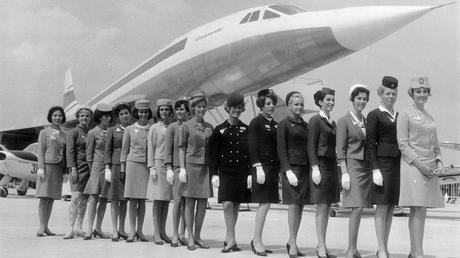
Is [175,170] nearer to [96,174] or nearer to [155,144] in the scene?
[155,144]

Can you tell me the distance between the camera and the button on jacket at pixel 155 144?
20.7 feet

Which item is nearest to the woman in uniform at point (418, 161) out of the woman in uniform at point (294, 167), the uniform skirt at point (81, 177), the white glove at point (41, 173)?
the woman in uniform at point (294, 167)

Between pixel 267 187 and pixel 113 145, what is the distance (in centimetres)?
231

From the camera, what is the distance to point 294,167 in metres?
5.26

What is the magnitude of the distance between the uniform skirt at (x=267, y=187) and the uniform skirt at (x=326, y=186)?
44 cm

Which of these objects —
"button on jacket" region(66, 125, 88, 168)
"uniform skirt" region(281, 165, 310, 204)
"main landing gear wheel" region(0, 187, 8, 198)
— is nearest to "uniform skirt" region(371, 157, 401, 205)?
"uniform skirt" region(281, 165, 310, 204)

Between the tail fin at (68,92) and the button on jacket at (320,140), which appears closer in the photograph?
the button on jacket at (320,140)

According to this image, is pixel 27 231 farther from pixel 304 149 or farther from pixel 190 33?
pixel 190 33

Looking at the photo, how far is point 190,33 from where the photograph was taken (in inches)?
517

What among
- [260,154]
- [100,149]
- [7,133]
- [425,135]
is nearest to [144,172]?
[100,149]

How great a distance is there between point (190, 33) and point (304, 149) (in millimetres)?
8399

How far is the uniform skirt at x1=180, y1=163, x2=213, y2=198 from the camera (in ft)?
19.1

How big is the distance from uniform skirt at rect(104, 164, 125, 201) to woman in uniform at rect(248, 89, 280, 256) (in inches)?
77.7

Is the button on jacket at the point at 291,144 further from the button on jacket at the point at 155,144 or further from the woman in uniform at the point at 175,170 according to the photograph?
the button on jacket at the point at 155,144
